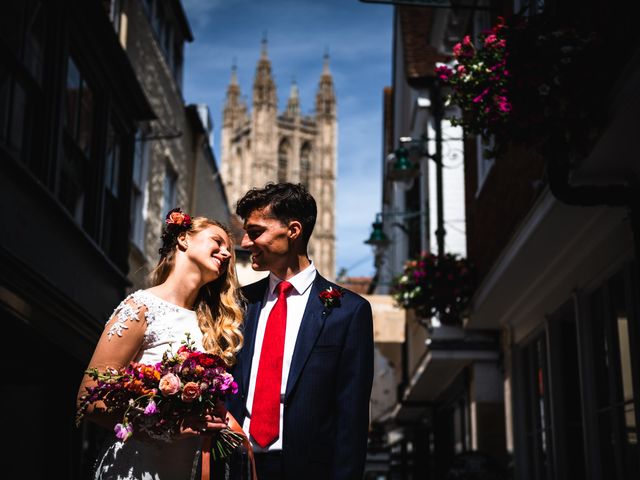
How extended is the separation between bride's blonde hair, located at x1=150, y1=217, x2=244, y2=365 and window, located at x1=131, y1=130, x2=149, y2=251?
11288 millimetres

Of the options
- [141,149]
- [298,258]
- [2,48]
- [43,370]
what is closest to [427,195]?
[141,149]

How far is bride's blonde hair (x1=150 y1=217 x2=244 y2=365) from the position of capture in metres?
4.10

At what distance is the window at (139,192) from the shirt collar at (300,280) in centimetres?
1146

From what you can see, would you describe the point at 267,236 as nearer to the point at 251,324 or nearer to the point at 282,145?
the point at 251,324

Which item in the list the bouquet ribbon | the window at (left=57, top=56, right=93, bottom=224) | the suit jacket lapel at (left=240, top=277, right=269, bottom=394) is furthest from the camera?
the window at (left=57, top=56, right=93, bottom=224)

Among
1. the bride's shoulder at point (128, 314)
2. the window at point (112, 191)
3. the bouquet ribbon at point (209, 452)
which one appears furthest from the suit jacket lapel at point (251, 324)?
the window at point (112, 191)

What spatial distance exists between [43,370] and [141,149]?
6.23m

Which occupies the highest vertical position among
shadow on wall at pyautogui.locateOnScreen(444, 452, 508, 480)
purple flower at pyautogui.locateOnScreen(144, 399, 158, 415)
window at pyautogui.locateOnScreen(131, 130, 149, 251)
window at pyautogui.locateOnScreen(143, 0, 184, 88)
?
window at pyautogui.locateOnScreen(143, 0, 184, 88)

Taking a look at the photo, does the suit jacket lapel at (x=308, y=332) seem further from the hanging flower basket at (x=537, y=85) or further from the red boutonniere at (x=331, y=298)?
the hanging flower basket at (x=537, y=85)

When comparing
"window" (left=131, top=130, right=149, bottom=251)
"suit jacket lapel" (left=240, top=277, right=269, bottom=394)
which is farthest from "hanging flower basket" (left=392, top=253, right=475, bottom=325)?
"suit jacket lapel" (left=240, top=277, right=269, bottom=394)

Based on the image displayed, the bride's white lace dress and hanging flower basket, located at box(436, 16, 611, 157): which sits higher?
hanging flower basket, located at box(436, 16, 611, 157)

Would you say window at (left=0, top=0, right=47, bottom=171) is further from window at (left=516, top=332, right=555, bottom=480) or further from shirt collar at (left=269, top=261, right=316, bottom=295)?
window at (left=516, top=332, right=555, bottom=480)

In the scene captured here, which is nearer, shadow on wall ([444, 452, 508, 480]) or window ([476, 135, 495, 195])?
shadow on wall ([444, 452, 508, 480])

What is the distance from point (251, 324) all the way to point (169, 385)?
0.72 meters
